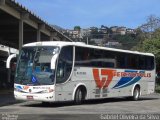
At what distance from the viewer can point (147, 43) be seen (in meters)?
57.5

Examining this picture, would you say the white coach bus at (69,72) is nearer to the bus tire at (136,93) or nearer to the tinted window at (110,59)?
the tinted window at (110,59)

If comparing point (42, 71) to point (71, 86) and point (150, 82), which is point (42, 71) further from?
point (150, 82)

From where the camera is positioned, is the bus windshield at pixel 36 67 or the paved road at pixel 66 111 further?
the bus windshield at pixel 36 67

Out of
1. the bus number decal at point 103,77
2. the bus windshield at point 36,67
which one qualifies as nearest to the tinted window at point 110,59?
the bus number decal at point 103,77

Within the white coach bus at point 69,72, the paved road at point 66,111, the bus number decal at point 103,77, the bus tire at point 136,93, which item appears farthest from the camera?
the bus tire at point 136,93

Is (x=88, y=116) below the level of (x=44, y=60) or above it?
below

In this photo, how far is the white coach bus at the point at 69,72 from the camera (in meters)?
21.8

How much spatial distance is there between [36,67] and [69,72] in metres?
1.70

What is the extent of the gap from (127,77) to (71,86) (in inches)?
259

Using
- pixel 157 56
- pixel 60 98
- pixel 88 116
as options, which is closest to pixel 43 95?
pixel 60 98

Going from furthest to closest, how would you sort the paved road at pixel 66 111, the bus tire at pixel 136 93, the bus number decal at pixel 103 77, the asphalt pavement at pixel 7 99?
the bus tire at pixel 136 93 → the bus number decal at pixel 103 77 → the asphalt pavement at pixel 7 99 → the paved road at pixel 66 111

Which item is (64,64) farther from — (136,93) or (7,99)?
(136,93)

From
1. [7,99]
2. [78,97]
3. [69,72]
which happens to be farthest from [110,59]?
[7,99]

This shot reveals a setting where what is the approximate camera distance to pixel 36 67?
22.1 metres
